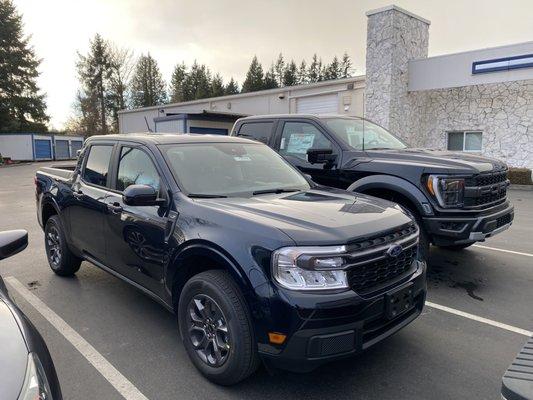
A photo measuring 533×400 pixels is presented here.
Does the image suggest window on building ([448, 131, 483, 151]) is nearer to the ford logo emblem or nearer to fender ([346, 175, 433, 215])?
fender ([346, 175, 433, 215])

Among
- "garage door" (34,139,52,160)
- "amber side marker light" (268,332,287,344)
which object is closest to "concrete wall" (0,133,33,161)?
"garage door" (34,139,52,160)

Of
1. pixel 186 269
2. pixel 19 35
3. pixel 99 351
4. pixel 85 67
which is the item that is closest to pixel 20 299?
pixel 99 351

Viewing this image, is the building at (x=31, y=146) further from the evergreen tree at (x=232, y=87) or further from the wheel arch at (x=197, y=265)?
the wheel arch at (x=197, y=265)

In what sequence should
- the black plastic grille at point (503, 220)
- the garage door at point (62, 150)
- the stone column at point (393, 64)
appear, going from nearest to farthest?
the black plastic grille at point (503, 220)
the stone column at point (393, 64)
the garage door at point (62, 150)

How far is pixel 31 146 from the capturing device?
39625 millimetres

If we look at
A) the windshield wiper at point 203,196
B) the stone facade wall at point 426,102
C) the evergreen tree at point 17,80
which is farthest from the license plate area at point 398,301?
the evergreen tree at point 17,80

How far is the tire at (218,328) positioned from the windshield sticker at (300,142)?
11.6 feet

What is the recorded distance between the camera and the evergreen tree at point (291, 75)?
74062 millimetres

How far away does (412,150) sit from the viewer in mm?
5812

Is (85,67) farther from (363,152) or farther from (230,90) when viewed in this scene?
(363,152)

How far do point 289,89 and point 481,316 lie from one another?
837 inches

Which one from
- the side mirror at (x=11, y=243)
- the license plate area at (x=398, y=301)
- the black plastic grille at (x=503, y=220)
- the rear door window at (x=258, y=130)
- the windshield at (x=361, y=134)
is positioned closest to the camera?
the side mirror at (x=11, y=243)

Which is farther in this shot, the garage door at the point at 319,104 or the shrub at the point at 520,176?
the garage door at the point at 319,104

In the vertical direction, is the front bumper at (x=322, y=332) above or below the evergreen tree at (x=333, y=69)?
below
